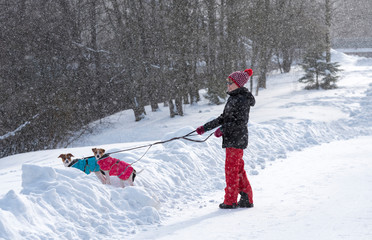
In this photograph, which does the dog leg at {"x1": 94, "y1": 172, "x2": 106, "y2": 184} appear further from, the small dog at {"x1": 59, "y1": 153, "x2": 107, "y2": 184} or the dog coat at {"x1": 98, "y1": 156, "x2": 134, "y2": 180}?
the dog coat at {"x1": 98, "y1": 156, "x2": 134, "y2": 180}

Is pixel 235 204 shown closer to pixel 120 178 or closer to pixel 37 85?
pixel 120 178

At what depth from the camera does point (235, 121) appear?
16.6 feet

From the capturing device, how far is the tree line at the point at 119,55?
18.7 meters

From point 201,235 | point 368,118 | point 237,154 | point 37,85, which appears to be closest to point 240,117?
point 237,154

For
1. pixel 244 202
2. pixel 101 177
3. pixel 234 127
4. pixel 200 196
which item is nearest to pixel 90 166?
pixel 101 177

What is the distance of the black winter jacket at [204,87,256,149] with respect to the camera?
5.04 metres

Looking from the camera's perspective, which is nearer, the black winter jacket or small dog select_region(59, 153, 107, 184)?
the black winter jacket

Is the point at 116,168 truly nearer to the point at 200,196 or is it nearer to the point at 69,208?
the point at 69,208

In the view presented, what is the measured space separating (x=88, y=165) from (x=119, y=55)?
62.8ft

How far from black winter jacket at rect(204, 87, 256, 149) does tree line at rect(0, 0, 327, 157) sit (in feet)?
47.0

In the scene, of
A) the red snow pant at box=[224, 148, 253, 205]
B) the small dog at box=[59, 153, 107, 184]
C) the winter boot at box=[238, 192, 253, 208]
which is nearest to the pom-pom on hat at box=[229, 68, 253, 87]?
the red snow pant at box=[224, 148, 253, 205]

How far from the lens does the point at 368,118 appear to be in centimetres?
1357

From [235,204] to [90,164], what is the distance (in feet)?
7.16

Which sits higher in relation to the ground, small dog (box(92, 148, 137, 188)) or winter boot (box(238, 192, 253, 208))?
small dog (box(92, 148, 137, 188))
